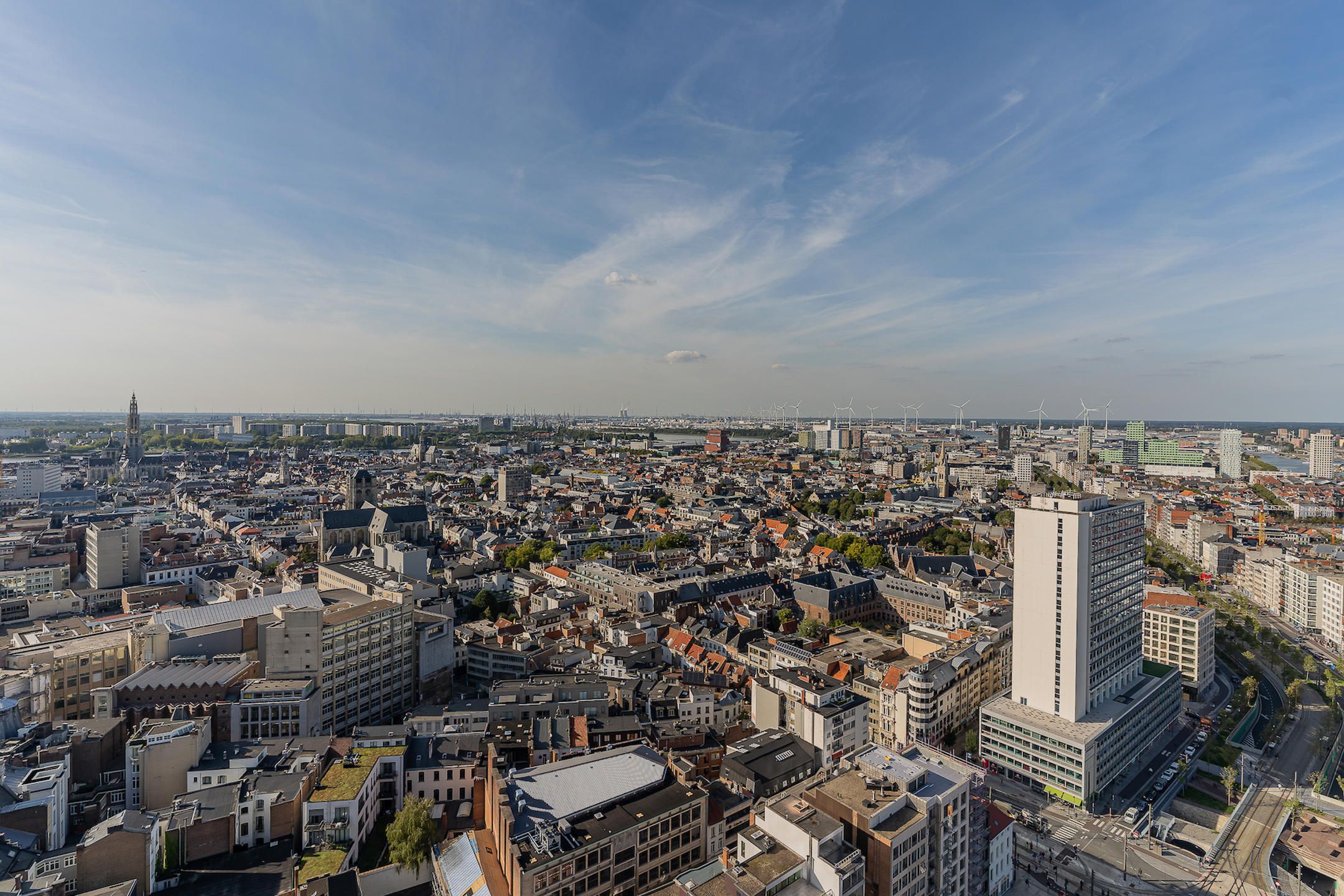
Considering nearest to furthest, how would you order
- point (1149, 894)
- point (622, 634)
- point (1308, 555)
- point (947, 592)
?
point (1149, 894) → point (622, 634) → point (947, 592) → point (1308, 555)

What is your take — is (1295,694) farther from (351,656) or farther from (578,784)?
(351,656)

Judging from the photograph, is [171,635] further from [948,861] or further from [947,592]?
[947,592]

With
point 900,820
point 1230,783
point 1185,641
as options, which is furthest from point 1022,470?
point 900,820

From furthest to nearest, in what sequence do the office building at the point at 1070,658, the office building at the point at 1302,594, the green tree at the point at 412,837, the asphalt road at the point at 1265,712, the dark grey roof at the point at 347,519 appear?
the dark grey roof at the point at 347,519, the office building at the point at 1302,594, the asphalt road at the point at 1265,712, the office building at the point at 1070,658, the green tree at the point at 412,837

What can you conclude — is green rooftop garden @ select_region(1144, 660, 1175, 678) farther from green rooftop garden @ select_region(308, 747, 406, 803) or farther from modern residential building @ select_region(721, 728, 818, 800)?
green rooftop garden @ select_region(308, 747, 406, 803)

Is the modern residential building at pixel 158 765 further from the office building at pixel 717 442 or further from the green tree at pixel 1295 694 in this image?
the office building at pixel 717 442

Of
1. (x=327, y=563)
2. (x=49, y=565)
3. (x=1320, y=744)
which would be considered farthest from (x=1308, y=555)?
(x=49, y=565)

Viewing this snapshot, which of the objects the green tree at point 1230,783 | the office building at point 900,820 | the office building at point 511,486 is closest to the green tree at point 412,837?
the office building at point 900,820
